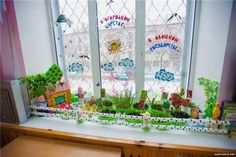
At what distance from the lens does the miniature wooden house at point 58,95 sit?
42.2 inches

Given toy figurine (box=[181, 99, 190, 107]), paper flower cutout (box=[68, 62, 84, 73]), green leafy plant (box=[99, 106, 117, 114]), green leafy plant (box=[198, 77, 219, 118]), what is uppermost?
paper flower cutout (box=[68, 62, 84, 73])

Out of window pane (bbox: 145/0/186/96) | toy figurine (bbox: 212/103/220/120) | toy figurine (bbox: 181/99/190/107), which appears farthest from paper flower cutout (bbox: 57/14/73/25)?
toy figurine (bbox: 212/103/220/120)

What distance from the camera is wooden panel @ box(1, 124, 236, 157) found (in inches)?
28.7

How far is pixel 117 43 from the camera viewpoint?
120 cm

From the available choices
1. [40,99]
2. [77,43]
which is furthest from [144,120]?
[77,43]

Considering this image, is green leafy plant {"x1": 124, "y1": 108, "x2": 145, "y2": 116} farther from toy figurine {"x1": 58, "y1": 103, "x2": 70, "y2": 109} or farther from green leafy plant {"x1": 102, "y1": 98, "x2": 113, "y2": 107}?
toy figurine {"x1": 58, "y1": 103, "x2": 70, "y2": 109}

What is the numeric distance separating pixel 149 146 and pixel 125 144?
0.13 m

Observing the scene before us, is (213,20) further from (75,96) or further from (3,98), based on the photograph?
(3,98)

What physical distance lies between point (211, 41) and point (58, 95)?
1119 mm

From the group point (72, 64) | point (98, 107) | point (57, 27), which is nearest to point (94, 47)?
point (72, 64)

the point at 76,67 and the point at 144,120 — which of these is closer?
the point at 144,120

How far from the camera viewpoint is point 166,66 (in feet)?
3.86

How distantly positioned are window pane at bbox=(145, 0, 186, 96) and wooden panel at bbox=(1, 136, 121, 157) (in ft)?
1.94

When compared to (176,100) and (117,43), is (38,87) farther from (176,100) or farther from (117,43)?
(176,100)
